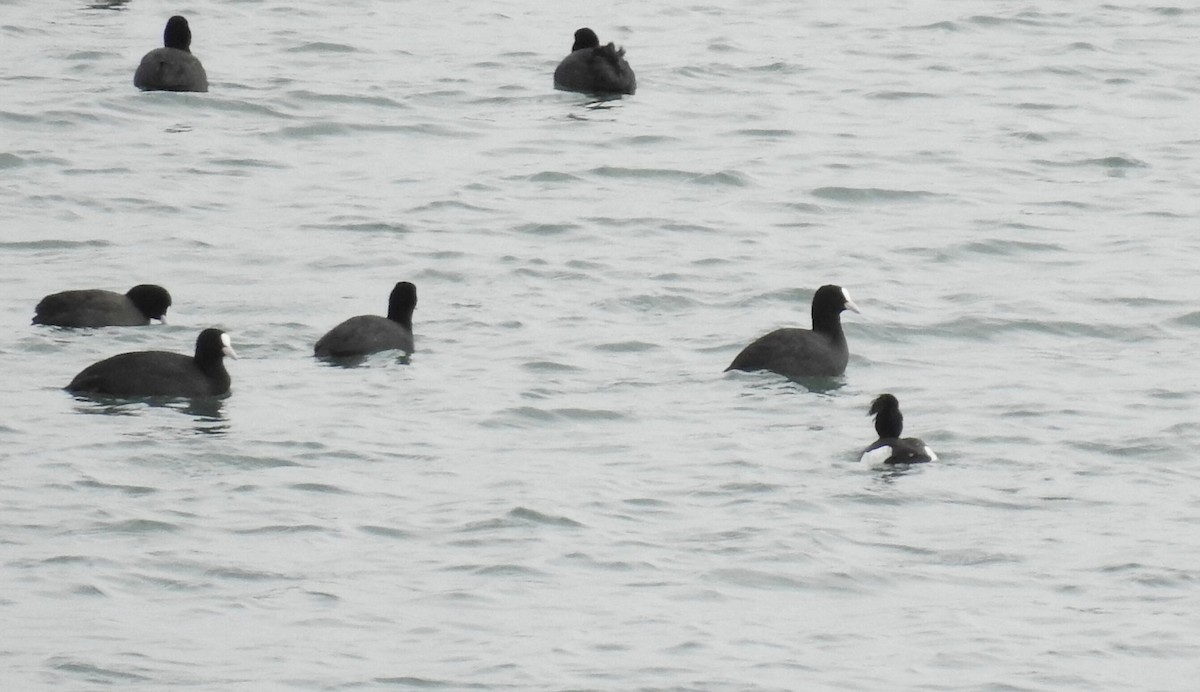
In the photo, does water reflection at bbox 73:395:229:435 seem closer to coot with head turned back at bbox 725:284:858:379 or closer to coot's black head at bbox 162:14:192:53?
coot with head turned back at bbox 725:284:858:379

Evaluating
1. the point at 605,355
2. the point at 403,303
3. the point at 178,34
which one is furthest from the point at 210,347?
the point at 178,34

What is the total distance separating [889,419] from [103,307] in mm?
6134

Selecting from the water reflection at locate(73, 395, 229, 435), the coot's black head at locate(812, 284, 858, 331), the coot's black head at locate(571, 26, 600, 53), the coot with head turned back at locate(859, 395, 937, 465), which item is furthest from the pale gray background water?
the coot's black head at locate(571, 26, 600, 53)

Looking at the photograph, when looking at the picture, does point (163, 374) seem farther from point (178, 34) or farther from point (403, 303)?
point (178, 34)

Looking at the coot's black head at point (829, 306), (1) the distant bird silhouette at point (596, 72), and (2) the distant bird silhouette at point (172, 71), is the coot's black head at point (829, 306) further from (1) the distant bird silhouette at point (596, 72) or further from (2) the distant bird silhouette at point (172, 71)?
(2) the distant bird silhouette at point (172, 71)

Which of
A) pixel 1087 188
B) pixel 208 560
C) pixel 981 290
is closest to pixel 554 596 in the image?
pixel 208 560

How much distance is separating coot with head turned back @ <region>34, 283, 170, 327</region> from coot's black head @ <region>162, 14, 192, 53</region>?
8893 mm

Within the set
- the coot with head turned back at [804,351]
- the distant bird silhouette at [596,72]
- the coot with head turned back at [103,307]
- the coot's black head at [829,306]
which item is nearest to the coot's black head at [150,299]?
the coot with head turned back at [103,307]

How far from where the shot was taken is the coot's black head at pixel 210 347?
16922mm

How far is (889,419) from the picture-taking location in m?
15.9

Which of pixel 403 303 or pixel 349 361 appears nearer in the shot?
pixel 349 361

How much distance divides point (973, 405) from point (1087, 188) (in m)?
7.68

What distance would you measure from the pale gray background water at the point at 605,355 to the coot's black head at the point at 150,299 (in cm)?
19

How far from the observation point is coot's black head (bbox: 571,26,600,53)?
28.4 metres
